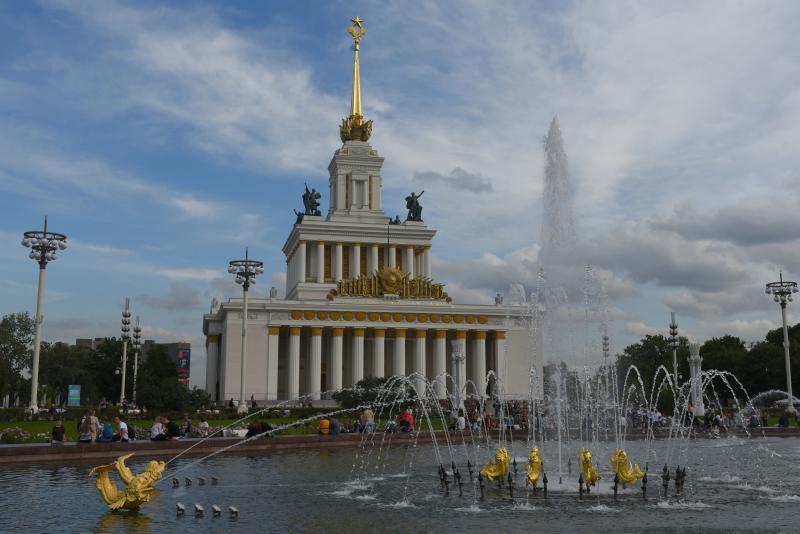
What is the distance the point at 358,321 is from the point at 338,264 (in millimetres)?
8691

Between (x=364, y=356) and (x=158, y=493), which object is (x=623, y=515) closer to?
(x=158, y=493)

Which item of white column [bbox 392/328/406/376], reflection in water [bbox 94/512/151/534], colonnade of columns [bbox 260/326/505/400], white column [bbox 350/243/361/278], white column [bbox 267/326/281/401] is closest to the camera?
reflection in water [bbox 94/512/151/534]

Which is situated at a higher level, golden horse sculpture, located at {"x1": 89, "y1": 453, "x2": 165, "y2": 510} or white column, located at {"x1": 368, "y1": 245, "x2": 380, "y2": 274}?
white column, located at {"x1": 368, "y1": 245, "x2": 380, "y2": 274}

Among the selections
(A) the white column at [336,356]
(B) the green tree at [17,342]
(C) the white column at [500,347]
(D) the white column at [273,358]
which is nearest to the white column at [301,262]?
(A) the white column at [336,356]

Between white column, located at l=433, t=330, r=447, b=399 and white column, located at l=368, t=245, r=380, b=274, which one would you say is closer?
white column, located at l=433, t=330, r=447, b=399

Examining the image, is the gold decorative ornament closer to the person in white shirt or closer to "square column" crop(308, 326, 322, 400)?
"square column" crop(308, 326, 322, 400)

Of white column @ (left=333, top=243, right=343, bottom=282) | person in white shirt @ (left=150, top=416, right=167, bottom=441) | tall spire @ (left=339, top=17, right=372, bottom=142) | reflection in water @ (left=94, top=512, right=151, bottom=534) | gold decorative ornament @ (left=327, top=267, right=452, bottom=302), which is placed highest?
tall spire @ (left=339, top=17, right=372, bottom=142)

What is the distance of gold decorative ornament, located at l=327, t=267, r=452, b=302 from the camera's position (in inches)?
2527

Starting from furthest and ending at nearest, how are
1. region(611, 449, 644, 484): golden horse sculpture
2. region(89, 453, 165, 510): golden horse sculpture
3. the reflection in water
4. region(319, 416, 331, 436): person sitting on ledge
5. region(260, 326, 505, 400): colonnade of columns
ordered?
1. region(260, 326, 505, 400): colonnade of columns
2. region(319, 416, 331, 436): person sitting on ledge
3. region(611, 449, 644, 484): golden horse sculpture
4. region(89, 453, 165, 510): golden horse sculpture
5. the reflection in water

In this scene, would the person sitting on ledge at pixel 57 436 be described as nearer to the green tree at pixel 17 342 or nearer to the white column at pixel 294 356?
the white column at pixel 294 356

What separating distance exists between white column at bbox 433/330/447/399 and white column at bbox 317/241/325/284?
1139cm

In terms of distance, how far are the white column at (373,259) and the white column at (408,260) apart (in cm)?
261

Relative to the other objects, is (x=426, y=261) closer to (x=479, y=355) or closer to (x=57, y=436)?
(x=479, y=355)

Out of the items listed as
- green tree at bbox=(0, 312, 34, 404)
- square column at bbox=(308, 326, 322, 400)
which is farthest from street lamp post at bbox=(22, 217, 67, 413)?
green tree at bbox=(0, 312, 34, 404)
